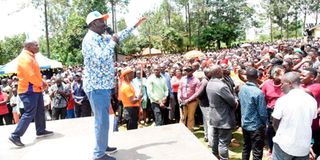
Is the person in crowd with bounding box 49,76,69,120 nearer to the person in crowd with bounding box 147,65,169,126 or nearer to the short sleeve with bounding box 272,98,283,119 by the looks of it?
the person in crowd with bounding box 147,65,169,126

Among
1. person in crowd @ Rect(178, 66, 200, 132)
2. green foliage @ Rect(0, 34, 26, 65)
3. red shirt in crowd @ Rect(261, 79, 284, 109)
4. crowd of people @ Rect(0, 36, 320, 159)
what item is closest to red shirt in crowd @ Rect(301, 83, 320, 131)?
crowd of people @ Rect(0, 36, 320, 159)

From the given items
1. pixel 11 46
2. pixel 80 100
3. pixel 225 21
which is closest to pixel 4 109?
pixel 80 100

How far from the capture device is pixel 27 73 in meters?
4.47

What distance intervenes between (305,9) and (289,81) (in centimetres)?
6250

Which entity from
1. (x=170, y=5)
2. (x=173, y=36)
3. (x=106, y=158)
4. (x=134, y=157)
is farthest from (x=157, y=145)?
(x=170, y=5)

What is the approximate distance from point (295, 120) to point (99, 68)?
2182 millimetres

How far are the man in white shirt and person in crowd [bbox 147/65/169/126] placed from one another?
3.99m

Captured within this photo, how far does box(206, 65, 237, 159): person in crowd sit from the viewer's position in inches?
200

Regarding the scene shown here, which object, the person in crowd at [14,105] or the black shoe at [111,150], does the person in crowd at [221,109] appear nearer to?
the black shoe at [111,150]

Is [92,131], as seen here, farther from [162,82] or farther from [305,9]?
[305,9]

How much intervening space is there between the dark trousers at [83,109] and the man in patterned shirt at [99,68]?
15.3 ft

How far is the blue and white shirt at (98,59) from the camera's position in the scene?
11.7 feet

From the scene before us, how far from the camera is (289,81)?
3.58 meters

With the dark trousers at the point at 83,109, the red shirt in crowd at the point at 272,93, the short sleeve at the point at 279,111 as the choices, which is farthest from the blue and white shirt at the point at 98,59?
the dark trousers at the point at 83,109
